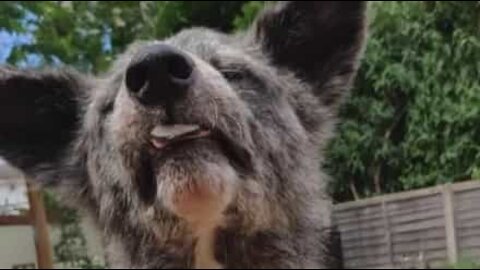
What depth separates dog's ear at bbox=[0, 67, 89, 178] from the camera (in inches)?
29.4

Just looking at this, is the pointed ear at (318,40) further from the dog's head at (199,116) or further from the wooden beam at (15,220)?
the wooden beam at (15,220)

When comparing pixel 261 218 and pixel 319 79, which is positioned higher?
pixel 319 79

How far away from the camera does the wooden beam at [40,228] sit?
89 centimetres

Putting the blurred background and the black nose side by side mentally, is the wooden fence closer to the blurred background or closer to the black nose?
the blurred background

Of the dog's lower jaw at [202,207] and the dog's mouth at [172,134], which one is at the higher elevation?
the dog's mouth at [172,134]

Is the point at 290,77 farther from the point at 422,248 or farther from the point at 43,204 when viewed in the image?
the point at 43,204

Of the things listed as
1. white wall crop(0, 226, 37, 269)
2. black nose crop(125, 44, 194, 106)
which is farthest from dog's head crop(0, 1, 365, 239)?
white wall crop(0, 226, 37, 269)

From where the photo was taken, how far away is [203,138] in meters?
0.68

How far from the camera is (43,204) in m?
0.92

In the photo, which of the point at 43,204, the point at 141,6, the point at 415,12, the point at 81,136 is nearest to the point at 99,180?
the point at 81,136

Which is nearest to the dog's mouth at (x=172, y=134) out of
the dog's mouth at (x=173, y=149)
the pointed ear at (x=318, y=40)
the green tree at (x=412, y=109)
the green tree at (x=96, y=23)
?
the dog's mouth at (x=173, y=149)

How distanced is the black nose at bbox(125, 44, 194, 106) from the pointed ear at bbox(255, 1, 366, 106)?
0.32 feet

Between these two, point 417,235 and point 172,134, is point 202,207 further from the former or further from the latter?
point 417,235

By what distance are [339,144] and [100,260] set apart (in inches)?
10.6
